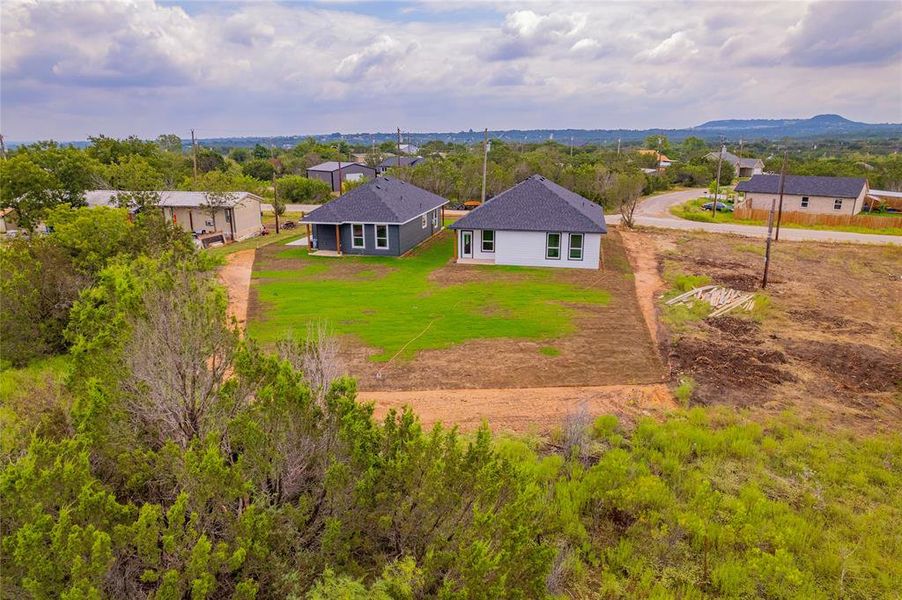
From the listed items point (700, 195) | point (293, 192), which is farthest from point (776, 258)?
point (293, 192)

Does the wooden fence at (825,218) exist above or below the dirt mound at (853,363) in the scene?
above

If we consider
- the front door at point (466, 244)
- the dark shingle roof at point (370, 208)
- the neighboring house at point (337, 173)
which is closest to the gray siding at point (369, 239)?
the dark shingle roof at point (370, 208)

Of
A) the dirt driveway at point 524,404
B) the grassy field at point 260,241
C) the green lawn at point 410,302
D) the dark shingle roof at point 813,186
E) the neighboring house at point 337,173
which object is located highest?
the neighboring house at point 337,173

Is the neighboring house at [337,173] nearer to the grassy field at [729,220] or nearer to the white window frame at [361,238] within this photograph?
the grassy field at [729,220]

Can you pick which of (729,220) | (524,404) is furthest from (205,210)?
(729,220)

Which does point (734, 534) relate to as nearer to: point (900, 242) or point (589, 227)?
point (589, 227)

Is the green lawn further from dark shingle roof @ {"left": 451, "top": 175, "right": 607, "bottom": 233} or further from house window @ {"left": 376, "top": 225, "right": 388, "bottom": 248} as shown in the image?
dark shingle roof @ {"left": 451, "top": 175, "right": 607, "bottom": 233}

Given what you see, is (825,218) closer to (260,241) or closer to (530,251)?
(530,251)
